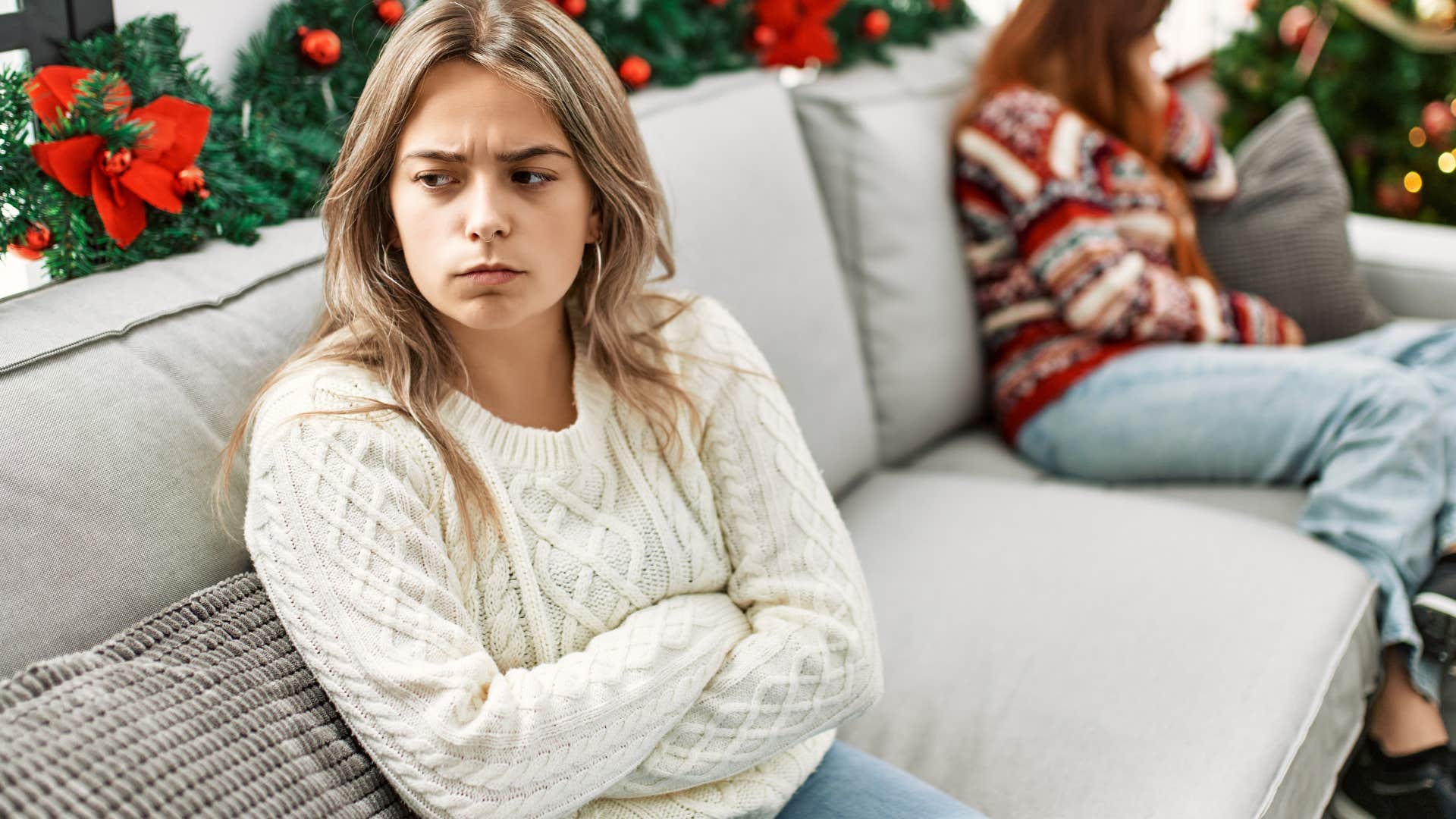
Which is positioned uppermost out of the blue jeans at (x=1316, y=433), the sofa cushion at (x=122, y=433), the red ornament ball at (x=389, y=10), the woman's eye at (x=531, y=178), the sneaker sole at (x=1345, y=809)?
the red ornament ball at (x=389, y=10)

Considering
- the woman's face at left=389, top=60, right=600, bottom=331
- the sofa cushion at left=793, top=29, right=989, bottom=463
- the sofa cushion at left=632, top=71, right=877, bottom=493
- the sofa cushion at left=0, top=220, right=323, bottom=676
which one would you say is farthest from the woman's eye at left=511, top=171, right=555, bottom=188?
the sofa cushion at left=793, top=29, right=989, bottom=463

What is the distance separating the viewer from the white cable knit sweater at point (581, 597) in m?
0.83

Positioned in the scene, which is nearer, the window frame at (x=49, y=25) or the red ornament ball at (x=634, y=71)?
the window frame at (x=49, y=25)

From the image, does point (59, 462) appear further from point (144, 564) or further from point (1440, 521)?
point (1440, 521)

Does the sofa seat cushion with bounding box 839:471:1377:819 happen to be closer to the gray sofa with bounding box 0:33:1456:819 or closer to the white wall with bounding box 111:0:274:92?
the gray sofa with bounding box 0:33:1456:819

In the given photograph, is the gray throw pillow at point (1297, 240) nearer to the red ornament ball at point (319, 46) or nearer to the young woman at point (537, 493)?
the young woman at point (537, 493)

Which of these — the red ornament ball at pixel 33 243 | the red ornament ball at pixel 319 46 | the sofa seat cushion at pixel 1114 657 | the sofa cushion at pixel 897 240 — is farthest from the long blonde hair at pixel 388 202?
the sofa cushion at pixel 897 240

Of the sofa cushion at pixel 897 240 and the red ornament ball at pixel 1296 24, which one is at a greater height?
the red ornament ball at pixel 1296 24

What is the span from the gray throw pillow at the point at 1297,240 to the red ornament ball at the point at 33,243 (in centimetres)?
178

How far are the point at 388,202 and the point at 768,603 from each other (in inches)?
19.1

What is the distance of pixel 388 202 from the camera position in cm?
96

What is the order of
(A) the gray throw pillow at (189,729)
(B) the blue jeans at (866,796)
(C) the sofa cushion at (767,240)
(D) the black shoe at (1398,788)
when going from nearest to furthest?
(A) the gray throw pillow at (189,729), (B) the blue jeans at (866,796), (D) the black shoe at (1398,788), (C) the sofa cushion at (767,240)

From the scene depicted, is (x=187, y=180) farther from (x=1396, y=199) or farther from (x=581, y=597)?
(x=1396, y=199)

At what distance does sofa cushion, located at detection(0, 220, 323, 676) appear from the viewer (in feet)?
2.78
